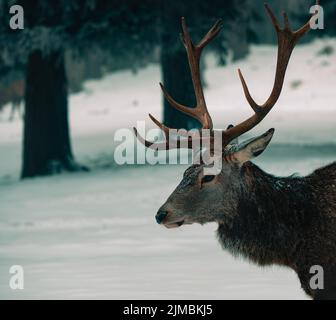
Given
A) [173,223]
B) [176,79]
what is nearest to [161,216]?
[173,223]

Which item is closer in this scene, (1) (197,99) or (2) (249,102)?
(2) (249,102)

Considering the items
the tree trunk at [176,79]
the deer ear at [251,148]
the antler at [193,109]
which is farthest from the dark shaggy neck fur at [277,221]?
the tree trunk at [176,79]

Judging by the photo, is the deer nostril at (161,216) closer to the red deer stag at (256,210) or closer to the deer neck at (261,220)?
the red deer stag at (256,210)

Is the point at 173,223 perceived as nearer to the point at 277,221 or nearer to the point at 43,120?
the point at 277,221

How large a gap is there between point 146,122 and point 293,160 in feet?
35.9

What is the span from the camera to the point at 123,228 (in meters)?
14.2

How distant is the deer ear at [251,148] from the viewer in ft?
25.4

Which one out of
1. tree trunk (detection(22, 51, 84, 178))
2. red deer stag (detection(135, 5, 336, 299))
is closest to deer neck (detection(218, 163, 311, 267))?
red deer stag (detection(135, 5, 336, 299))

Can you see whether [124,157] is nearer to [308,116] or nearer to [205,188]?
[308,116]

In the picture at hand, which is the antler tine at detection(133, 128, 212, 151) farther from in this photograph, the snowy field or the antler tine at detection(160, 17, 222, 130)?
the snowy field

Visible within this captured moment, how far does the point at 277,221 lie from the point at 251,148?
57 centimetres

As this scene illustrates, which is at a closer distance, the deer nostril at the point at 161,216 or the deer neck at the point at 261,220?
the deer nostril at the point at 161,216

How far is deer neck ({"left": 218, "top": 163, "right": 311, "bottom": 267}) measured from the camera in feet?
26.4
